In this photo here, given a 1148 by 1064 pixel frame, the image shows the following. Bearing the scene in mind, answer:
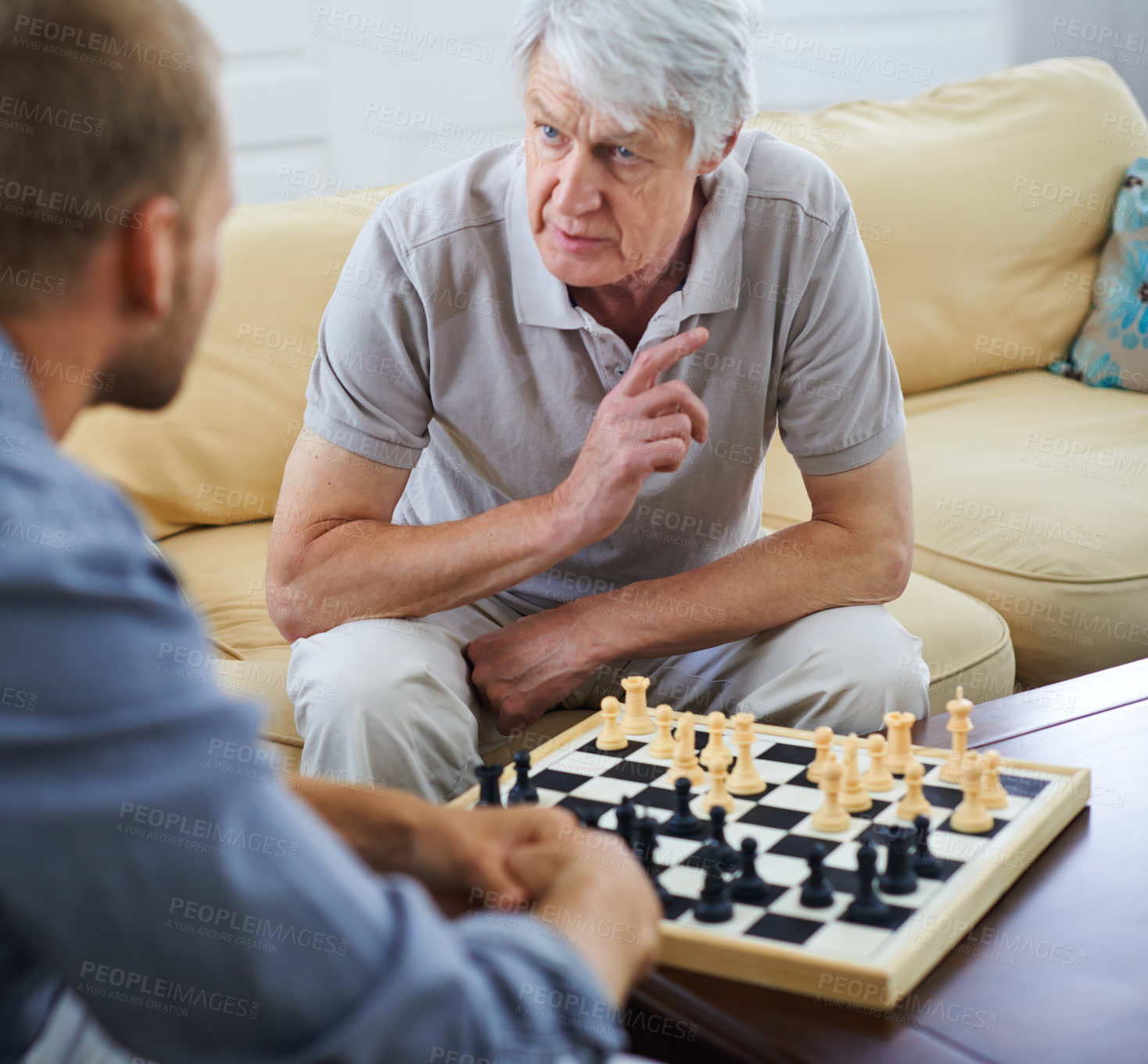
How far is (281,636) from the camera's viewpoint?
1.90 meters

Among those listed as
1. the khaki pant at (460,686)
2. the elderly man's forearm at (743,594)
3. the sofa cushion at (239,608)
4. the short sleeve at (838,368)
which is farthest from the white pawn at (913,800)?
the sofa cushion at (239,608)

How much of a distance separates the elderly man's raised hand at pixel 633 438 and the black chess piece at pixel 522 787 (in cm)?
36

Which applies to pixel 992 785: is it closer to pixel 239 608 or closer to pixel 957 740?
pixel 957 740

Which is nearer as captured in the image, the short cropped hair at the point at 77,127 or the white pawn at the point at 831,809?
the short cropped hair at the point at 77,127

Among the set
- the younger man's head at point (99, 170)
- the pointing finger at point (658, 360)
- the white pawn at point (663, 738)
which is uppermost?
the younger man's head at point (99, 170)

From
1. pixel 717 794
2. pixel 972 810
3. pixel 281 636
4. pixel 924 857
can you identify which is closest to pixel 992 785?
pixel 972 810

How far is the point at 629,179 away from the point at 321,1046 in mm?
1120

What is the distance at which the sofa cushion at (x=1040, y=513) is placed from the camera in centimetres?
211

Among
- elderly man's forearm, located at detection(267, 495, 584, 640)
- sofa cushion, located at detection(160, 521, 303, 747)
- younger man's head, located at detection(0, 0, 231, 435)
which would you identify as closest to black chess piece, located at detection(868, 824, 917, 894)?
elderly man's forearm, located at detection(267, 495, 584, 640)

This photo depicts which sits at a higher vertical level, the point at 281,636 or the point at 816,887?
the point at 816,887

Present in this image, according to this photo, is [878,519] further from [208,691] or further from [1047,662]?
[208,691]

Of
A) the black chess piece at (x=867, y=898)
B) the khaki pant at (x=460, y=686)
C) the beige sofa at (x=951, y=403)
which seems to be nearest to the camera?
the black chess piece at (x=867, y=898)

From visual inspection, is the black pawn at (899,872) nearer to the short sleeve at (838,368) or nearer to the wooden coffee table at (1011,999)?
the wooden coffee table at (1011,999)

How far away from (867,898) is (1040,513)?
1.39 meters
